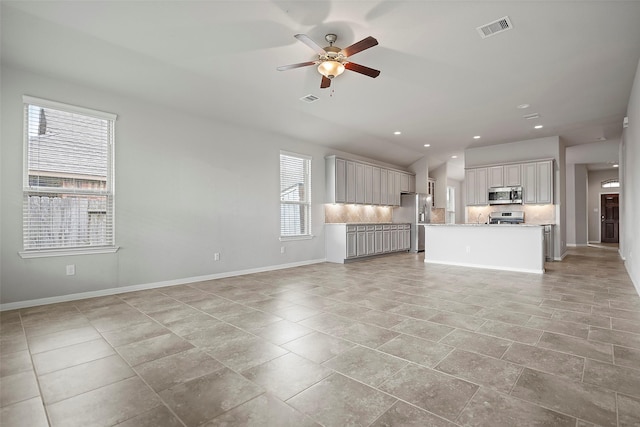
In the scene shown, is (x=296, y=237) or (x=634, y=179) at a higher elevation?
(x=634, y=179)

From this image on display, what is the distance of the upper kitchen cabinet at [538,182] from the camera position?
780 cm

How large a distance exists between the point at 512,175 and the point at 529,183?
0.44 meters

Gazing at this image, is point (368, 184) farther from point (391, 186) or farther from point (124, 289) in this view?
point (124, 289)

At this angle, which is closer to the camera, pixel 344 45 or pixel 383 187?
pixel 344 45

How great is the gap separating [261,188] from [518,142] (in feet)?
22.5

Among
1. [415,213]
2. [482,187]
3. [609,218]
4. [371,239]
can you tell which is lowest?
[371,239]

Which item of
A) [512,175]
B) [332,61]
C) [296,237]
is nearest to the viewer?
[332,61]

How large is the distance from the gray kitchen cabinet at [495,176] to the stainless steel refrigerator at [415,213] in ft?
7.15

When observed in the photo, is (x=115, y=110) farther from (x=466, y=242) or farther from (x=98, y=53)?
(x=466, y=242)

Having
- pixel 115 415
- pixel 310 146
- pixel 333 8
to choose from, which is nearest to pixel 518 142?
pixel 310 146

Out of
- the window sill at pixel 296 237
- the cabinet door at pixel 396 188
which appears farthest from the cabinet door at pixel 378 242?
the window sill at pixel 296 237

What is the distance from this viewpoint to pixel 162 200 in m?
5.07

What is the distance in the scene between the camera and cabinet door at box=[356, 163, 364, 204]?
851 centimetres

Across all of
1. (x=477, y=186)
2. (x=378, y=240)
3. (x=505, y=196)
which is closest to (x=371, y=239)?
(x=378, y=240)
